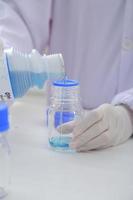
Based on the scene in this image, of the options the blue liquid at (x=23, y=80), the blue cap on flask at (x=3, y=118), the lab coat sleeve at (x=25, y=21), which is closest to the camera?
the blue cap on flask at (x=3, y=118)

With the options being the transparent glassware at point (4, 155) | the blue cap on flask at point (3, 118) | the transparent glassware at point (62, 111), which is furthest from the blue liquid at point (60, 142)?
the blue cap on flask at point (3, 118)

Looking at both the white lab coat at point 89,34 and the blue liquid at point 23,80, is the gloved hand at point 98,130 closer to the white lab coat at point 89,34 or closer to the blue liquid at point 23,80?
the blue liquid at point 23,80

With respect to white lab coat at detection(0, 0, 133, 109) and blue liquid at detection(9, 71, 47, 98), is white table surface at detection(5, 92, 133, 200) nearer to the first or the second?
blue liquid at detection(9, 71, 47, 98)

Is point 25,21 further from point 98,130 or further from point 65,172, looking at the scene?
point 65,172

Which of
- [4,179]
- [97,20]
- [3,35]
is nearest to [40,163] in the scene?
[4,179]

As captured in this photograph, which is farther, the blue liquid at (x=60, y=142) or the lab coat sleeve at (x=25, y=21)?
the lab coat sleeve at (x=25, y=21)

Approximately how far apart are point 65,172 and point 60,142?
5.3 inches

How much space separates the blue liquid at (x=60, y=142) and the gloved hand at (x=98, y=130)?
14mm

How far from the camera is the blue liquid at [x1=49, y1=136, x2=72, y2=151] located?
0.79 meters

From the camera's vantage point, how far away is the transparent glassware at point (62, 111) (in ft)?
2.57

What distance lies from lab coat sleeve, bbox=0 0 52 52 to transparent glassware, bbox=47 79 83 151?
0.92 ft

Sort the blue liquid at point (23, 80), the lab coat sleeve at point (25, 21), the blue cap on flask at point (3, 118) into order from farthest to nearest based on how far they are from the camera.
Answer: the lab coat sleeve at point (25, 21) → the blue liquid at point (23, 80) → the blue cap on flask at point (3, 118)

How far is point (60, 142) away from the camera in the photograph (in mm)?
809

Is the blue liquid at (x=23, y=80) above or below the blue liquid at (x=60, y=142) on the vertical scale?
above
